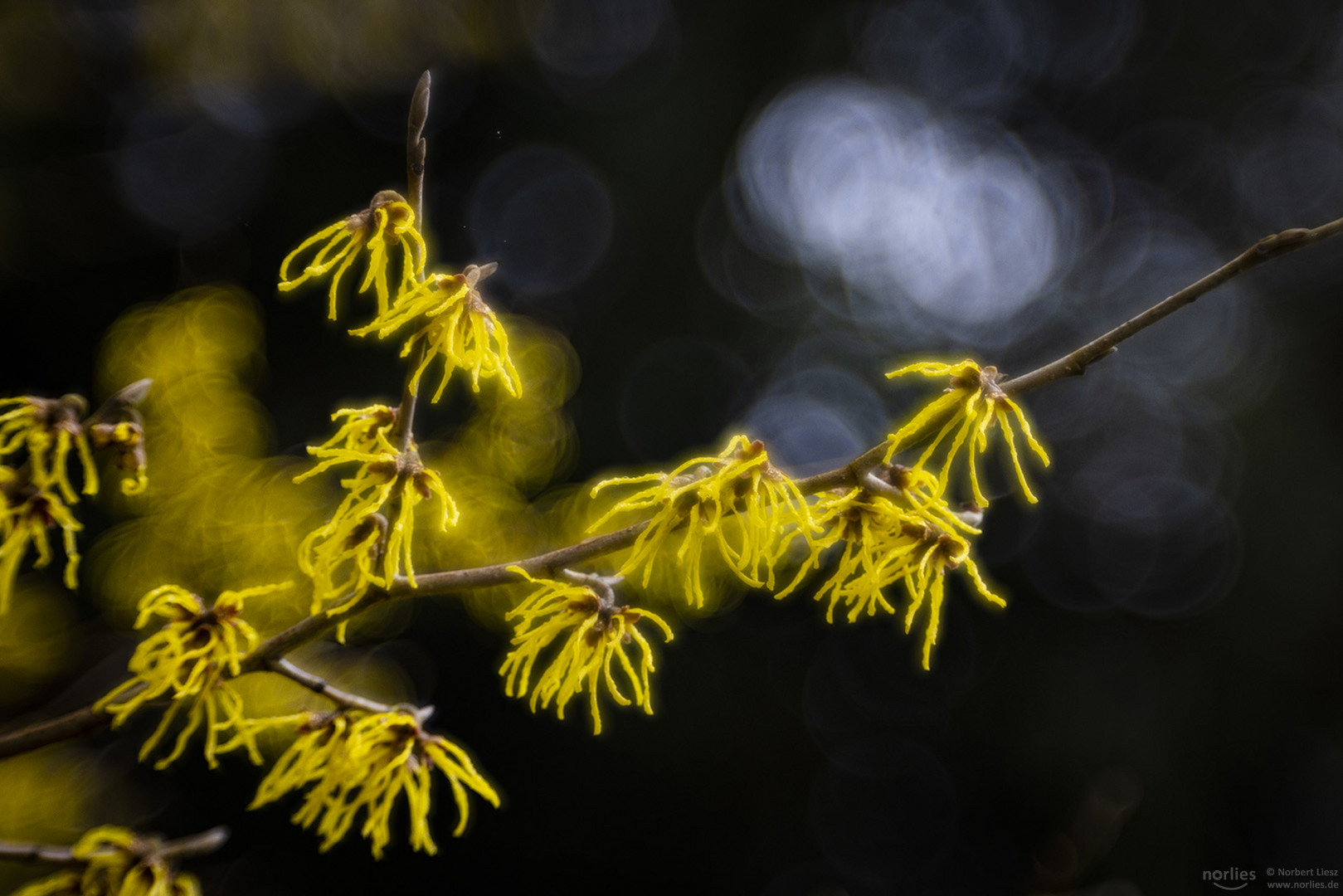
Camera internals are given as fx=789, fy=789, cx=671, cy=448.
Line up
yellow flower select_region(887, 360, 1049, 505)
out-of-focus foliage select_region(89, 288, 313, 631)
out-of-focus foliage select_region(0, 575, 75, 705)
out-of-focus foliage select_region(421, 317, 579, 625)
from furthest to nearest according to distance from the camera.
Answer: out-of-focus foliage select_region(421, 317, 579, 625) < out-of-focus foliage select_region(0, 575, 75, 705) < out-of-focus foliage select_region(89, 288, 313, 631) < yellow flower select_region(887, 360, 1049, 505)

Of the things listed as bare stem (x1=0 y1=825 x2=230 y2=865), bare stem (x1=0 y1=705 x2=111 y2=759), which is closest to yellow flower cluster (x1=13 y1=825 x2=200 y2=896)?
bare stem (x1=0 y1=825 x2=230 y2=865)

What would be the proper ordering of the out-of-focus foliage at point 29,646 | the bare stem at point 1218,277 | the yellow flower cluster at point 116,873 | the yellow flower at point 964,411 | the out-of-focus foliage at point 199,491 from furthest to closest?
the out-of-focus foliage at point 29,646
the out-of-focus foliage at point 199,491
the yellow flower cluster at point 116,873
the yellow flower at point 964,411
the bare stem at point 1218,277

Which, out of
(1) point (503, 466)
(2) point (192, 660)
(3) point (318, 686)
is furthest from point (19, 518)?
(1) point (503, 466)

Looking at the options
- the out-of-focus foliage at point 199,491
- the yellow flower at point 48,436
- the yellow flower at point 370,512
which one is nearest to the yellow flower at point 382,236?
the yellow flower at point 370,512

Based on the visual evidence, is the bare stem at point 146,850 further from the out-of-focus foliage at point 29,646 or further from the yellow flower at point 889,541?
the out-of-focus foliage at point 29,646

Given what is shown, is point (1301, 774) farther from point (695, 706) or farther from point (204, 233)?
point (204, 233)

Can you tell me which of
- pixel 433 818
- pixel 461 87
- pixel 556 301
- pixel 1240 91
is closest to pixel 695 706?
pixel 433 818

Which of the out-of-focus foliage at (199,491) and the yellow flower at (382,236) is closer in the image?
the yellow flower at (382,236)

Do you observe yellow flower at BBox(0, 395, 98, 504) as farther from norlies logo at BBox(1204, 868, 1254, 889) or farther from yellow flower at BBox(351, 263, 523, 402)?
norlies logo at BBox(1204, 868, 1254, 889)
